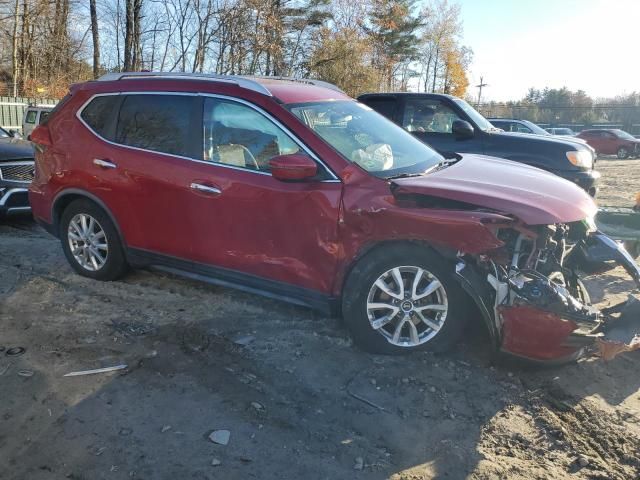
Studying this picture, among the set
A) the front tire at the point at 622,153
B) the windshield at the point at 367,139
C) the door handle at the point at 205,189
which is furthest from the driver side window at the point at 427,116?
the front tire at the point at 622,153

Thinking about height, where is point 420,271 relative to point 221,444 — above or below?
above

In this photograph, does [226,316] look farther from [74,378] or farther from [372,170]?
[372,170]

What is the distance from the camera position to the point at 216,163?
13.3 ft

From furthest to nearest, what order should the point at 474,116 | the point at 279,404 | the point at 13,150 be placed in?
1. the point at 474,116
2. the point at 13,150
3. the point at 279,404

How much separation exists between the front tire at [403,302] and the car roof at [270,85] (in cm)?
146

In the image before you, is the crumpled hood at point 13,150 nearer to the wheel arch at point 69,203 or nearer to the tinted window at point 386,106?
the wheel arch at point 69,203

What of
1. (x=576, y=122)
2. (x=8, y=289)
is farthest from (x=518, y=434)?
(x=576, y=122)

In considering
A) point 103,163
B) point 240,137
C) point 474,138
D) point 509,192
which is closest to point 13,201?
point 103,163

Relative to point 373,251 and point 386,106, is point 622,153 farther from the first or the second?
point 373,251

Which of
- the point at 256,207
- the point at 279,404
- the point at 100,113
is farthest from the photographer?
the point at 100,113

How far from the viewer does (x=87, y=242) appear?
16.1 ft

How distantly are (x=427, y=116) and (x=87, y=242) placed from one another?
17.7 feet

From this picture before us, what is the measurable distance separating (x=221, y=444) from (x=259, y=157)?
208 centimetres

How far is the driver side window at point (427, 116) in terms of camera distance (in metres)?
8.04
